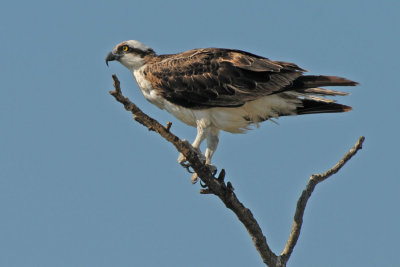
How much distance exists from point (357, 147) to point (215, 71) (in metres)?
3.11

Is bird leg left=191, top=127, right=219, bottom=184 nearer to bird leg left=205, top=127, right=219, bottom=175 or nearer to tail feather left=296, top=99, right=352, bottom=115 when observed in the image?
bird leg left=205, top=127, right=219, bottom=175

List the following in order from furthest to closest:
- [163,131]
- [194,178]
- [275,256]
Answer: [194,178]
[275,256]
[163,131]

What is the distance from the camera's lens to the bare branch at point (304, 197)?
9.05 meters

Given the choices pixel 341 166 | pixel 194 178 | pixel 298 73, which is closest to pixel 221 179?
pixel 194 178

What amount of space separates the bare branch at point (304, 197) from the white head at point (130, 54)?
429 cm

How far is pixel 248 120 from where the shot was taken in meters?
11.1

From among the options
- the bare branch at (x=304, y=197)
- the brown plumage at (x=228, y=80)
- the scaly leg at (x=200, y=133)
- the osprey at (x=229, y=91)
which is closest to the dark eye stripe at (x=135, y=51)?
the osprey at (x=229, y=91)

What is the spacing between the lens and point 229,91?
10.8 m

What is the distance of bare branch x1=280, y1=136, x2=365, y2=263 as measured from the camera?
9047 mm

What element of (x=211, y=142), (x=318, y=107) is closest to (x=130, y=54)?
(x=211, y=142)

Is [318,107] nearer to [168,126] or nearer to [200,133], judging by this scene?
[200,133]

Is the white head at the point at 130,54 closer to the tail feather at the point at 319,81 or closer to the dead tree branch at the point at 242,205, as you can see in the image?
the dead tree branch at the point at 242,205

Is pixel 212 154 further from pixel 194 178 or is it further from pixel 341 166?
pixel 341 166

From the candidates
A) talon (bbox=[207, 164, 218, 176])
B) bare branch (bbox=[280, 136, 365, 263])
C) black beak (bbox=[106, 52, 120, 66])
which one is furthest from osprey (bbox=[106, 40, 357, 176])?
bare branch (bbox=[280, 136, 365, 263])
